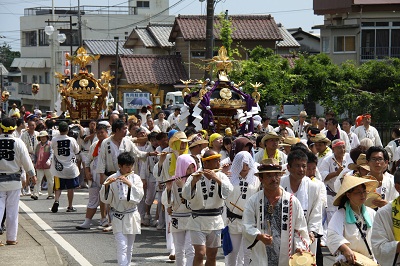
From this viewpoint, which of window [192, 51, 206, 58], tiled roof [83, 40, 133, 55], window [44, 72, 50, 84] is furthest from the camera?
window [44, 72, 50, 84]

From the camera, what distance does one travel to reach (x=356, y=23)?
45.5 metres

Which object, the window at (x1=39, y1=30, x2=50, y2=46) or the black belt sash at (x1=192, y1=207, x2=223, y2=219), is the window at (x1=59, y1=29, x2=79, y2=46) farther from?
the black belt sash at (x1=192, y1=207, x2=223, y2=219)

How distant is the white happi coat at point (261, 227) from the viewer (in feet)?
27.0

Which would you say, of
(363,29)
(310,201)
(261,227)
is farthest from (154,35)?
(261,227)

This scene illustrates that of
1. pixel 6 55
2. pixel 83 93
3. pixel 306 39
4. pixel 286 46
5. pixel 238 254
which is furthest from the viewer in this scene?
pixel 6 55

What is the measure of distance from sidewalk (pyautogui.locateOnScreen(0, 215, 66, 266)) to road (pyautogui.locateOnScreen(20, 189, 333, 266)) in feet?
0.71

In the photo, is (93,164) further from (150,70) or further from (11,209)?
(150,70)

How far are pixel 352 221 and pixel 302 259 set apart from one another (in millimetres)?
557

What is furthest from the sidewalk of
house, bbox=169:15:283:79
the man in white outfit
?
house, bbox=169:15:283:79

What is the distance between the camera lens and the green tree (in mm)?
89000

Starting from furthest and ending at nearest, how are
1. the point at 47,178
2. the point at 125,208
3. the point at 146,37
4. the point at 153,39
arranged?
the point at 153,39
the point at 146,37
the point at 47,178
the point at 125,208

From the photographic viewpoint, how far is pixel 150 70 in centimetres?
5016

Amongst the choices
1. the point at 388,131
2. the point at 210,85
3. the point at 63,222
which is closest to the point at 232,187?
the point at 63,222

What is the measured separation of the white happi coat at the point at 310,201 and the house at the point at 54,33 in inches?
2364
